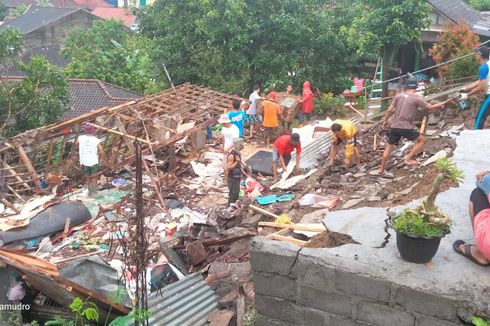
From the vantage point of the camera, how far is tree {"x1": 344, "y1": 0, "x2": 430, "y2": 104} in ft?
47.4

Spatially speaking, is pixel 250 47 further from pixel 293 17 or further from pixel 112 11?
pixel 112 11

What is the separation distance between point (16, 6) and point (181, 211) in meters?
48.6

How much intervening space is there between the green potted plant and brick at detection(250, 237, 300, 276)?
2.65 ft

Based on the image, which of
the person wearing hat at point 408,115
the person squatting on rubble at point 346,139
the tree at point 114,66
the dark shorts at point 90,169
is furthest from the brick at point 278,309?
the tree at point 114,66

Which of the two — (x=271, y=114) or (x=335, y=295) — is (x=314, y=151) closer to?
(x=271, y=114)

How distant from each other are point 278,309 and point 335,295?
1.81ft

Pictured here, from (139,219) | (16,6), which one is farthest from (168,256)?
(16,6)

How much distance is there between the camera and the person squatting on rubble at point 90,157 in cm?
1001

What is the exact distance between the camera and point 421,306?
10.7 ft

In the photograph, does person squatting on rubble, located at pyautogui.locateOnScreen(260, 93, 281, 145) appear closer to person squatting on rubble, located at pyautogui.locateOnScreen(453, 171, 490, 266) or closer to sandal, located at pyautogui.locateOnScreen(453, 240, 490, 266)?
person squatting on rubble, located at pyautogui.locateOnScreen(453, 171, 490, 266)

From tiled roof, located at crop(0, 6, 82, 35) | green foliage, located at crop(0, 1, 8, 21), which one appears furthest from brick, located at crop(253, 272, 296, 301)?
green foliage, located at crop(0, 1, 8, 21)

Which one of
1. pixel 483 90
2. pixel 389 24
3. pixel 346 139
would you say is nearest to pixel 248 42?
pixel 389 24

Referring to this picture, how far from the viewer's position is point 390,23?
581 inches

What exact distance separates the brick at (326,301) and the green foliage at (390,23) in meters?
12.5
